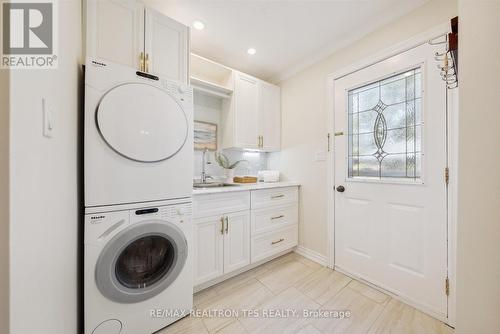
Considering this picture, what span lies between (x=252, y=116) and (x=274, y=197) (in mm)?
1067

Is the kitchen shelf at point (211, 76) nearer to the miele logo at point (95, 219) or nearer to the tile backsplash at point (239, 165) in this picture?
the tile backsplash at point (239, 165)

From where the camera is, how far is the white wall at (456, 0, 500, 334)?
19.1 inches

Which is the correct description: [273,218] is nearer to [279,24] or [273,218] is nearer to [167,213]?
[167,213]

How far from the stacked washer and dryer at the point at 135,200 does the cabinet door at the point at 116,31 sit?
0.18 metres

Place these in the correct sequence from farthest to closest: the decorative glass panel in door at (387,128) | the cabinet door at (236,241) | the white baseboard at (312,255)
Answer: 1. the white baseboard at (312,255)
2. the cabinet door at (236,241)
3. the decorative glass panel in door at (387,128)

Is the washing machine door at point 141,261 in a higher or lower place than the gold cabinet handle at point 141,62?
lower

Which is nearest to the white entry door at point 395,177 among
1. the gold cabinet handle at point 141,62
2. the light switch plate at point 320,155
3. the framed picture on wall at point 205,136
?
the light switch plate at point 320,155

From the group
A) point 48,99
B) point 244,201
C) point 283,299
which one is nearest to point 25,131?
point 48,99

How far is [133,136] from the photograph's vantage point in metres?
1.13

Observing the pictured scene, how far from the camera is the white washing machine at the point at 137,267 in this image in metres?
1.03

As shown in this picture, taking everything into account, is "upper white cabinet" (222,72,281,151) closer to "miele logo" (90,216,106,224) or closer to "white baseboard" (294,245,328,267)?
"white baseboard" (294,245,328,267)

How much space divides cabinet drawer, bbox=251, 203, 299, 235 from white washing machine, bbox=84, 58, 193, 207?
887 mm

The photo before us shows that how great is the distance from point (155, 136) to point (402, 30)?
2.13 metres

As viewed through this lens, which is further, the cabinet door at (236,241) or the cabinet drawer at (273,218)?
the cabinet drawer at (273,218)
